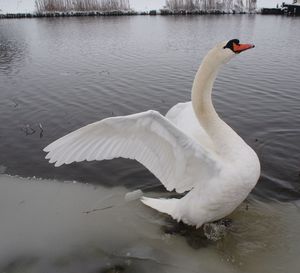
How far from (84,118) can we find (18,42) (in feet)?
54.2

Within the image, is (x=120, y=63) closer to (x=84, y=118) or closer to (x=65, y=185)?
(x=84, y=118)

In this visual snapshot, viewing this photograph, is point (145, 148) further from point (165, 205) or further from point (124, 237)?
point (124, 237)

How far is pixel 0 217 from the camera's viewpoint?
4793 millimetres

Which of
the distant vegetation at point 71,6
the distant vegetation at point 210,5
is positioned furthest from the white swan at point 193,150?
the distant vegetation at point 210,5

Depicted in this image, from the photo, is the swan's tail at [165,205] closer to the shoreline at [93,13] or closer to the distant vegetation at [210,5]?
the shoreline at [93,13]

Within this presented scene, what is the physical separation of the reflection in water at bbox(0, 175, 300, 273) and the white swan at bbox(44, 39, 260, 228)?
17.6 inches

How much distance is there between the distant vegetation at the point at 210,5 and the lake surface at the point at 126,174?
122 feet

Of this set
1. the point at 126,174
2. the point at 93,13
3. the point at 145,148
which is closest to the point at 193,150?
the point at 145,148

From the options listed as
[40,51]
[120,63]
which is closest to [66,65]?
[120,63]

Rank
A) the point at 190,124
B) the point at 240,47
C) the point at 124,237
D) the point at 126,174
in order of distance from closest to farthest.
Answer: the point at 240,47
the point at 124,237
the point at 190,124
the point at 126,174

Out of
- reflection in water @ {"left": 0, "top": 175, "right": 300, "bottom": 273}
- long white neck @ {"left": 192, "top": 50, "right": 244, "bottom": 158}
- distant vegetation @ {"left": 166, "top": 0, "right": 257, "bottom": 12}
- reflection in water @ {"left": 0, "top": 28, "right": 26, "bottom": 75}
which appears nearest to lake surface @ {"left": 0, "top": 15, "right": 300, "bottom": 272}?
reflection in water @ {"left": 0, "top": 175, "right": 300, "bottom": 273}

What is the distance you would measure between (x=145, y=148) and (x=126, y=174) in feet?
6.62

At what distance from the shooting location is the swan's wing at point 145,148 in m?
3.75

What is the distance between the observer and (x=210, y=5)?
5128 cm
